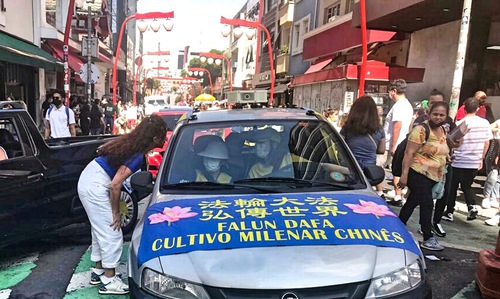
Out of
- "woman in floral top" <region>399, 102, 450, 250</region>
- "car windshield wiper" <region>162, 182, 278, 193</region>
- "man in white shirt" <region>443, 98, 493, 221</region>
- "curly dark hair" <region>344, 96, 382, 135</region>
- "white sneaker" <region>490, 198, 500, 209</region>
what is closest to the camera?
"car windshield wiper" <region>162, 182, 278, 193</region>

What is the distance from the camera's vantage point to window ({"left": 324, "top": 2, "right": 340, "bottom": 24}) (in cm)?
2193

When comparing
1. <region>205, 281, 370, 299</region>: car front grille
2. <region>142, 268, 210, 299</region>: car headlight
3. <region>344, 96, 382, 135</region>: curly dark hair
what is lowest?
<region>142, 268, 210, 299</region>: car headlight

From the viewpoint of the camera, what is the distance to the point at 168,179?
3289mm

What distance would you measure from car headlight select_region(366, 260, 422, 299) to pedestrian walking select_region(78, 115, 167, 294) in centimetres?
217

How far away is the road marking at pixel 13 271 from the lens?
12.9ft

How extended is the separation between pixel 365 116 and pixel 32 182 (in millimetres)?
3980

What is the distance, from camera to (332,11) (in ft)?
74.9

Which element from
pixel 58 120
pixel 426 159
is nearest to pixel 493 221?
pixel 426 159

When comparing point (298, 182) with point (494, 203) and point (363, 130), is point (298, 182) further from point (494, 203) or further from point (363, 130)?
point (494, 203)

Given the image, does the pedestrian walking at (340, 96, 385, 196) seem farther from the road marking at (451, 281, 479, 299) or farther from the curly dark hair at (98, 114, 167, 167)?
the curly dark hair at (98, 114, 167, 167)

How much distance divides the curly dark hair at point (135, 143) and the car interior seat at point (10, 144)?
1.47 metres

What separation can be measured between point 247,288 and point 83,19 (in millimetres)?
24239

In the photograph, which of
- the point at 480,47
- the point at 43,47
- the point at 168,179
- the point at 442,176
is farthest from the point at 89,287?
the point at 43,47

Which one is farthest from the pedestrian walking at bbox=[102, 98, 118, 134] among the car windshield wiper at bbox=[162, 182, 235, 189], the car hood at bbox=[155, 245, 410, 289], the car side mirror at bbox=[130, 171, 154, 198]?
the car hood at bbox=[155, 245, 410, 289]
